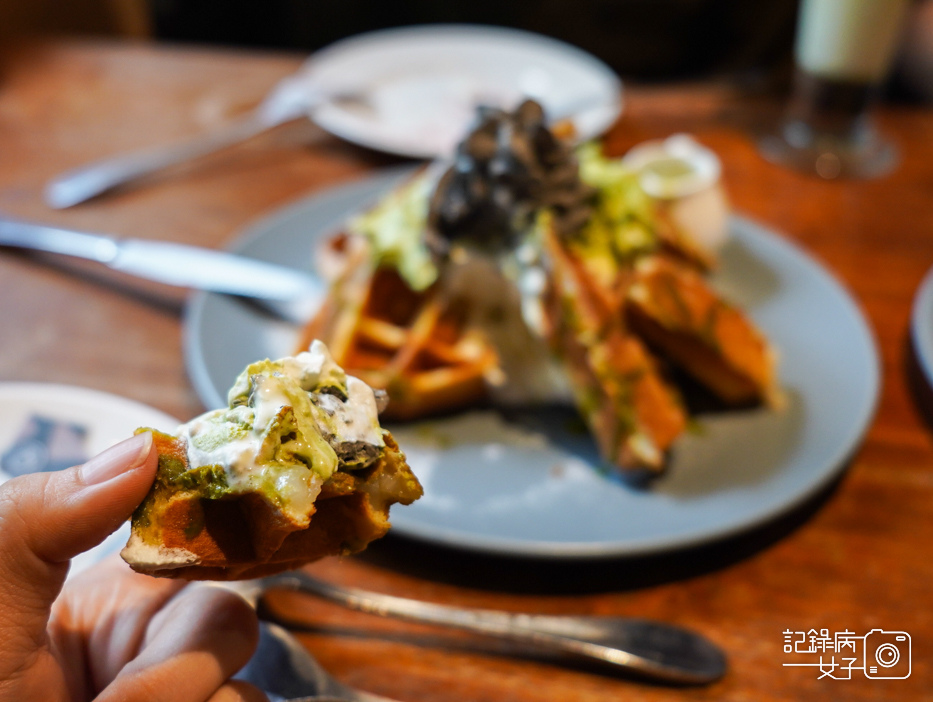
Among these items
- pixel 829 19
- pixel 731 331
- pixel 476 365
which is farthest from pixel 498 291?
pixel 829 19

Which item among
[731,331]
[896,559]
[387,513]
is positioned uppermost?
[387,513]

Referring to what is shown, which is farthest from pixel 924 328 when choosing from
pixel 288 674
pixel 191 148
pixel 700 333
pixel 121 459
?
pixel 191 148

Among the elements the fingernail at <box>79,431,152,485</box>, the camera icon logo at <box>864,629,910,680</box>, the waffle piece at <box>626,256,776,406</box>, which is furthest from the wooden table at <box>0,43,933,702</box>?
the fingernail at <box>79,431,152,485</box>

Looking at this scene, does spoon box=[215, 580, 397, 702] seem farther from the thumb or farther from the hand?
the thumb

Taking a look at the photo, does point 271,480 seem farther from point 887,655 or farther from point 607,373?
point 887,655

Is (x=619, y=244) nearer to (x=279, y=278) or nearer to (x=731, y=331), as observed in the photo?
(x=731, y=331)

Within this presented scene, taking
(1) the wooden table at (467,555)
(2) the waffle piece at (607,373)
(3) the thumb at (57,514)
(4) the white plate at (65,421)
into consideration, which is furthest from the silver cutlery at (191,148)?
(3) the thumb at (57,514)
